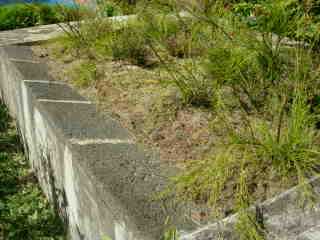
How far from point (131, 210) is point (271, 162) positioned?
54 centimetres

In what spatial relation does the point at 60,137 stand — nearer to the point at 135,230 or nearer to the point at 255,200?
the point at 135,230

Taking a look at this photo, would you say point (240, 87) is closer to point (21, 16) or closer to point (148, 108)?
point (148, 108)

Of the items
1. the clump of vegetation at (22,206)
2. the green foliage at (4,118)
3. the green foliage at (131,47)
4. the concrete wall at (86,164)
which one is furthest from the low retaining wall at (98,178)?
the green foliage at (4,118)

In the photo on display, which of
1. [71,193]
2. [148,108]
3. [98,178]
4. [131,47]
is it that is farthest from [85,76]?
[98,178]

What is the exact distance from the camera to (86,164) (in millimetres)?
1697

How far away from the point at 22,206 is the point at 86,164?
1182 mm

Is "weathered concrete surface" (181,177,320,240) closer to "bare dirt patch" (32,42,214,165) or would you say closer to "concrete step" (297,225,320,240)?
"concrete step" (297,225,320,240)

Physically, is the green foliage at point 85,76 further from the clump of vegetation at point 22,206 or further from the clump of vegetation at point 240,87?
the clump of vegetation at point 22,206

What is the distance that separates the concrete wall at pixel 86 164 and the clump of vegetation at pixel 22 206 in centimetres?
10

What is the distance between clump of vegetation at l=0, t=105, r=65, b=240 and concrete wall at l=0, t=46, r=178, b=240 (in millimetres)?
101

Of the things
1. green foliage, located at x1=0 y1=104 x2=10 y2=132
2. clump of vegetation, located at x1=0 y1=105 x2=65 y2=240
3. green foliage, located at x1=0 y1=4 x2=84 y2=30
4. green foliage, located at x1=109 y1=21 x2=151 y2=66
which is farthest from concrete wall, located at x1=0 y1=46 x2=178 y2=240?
green foliage, located at x1=0 y1=4 x2=84 y2=30

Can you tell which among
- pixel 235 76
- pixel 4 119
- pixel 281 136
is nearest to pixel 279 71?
pixel 235 76

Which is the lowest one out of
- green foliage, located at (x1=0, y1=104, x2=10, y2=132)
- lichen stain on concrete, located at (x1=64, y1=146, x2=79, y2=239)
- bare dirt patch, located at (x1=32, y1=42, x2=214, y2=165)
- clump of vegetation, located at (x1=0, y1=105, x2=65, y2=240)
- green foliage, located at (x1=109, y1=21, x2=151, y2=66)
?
clump of vegetation, located at (x1=0, y1=105, x2=65, y2=240)

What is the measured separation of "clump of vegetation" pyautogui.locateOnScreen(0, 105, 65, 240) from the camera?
2475 millimetres
